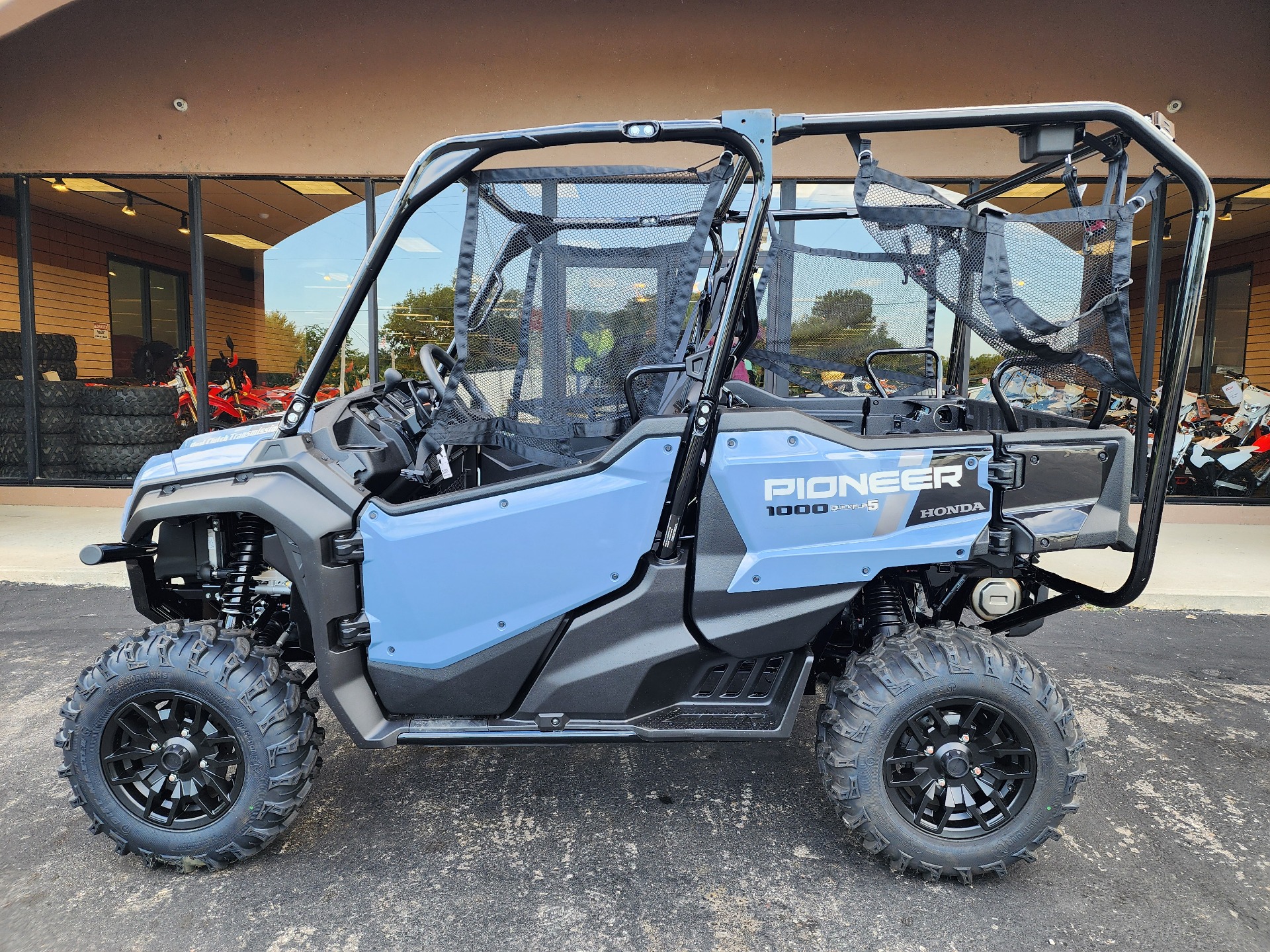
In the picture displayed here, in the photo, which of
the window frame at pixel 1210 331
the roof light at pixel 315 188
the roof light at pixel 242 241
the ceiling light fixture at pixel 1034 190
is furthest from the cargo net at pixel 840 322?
the roof light at pixel 242 241

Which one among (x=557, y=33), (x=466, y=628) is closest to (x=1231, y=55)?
(x=557, y=33)

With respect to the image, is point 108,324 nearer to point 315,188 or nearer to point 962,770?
point 315,188

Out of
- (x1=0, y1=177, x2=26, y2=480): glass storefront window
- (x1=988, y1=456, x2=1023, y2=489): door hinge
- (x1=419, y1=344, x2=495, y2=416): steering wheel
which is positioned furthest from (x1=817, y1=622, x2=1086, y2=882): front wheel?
(x1=0, y1=177, x2=26, y2=480): glass storefront window

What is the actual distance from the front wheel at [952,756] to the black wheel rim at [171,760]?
5.91 feet

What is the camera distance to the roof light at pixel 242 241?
7938mm

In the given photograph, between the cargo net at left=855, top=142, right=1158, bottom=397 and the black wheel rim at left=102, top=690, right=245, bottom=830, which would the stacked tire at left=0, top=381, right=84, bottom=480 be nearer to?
the black wheel rim at left=102, top=690, right=245, bottom=830

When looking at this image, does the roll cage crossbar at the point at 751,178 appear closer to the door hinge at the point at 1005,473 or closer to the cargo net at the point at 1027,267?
the cargo net at the point at 1027,267

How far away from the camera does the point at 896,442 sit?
7.47ft

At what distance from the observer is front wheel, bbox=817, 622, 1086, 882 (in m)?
2.26

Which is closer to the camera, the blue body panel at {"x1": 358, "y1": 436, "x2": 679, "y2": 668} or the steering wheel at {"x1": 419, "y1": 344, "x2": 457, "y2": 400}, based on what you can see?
the blue body panel at {"x1": 358, "y1": 436, "x2": 679, "y2": 668}

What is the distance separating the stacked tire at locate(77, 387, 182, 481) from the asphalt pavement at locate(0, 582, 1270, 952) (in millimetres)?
5490

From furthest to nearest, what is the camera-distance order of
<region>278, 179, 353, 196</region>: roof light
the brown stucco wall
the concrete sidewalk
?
<region>278, 179, 353, 196</region>: roof light, the brown stucco wall, the concrete sidewalk

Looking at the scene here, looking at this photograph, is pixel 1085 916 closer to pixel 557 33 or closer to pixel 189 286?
pixel 557 33

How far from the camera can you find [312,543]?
7.40 feet
